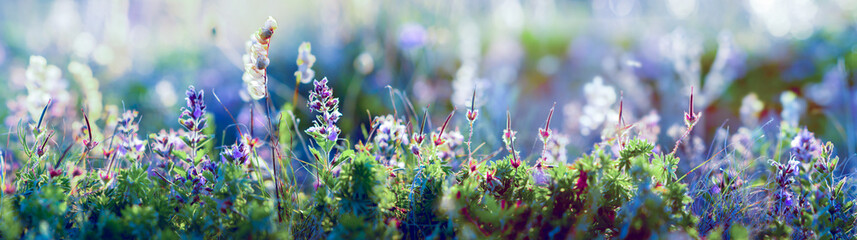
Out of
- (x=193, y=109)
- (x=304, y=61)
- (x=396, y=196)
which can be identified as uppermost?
(x=304, y=61)

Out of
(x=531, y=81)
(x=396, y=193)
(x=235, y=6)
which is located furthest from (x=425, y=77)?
(x=235, y=6)

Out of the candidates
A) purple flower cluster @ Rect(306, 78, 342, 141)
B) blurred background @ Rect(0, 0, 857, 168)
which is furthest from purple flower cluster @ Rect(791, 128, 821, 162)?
purple flower cluster @ Rect(306, 78, 342, 141)

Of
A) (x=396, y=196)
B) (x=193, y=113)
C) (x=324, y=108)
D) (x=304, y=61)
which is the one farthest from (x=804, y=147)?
(x=193, y=113)

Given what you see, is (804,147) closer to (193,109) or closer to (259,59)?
(259,59)

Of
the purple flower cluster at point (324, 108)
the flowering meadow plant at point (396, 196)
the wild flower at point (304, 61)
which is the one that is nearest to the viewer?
the flowering meadow plant at point (396, 196)

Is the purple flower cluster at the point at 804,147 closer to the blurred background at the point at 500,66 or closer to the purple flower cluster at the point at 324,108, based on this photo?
the blurred background at the point at 500,66

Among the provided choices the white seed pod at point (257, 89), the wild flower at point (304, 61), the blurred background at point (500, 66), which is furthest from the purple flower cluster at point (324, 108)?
the blurred background at point (500, 66)
